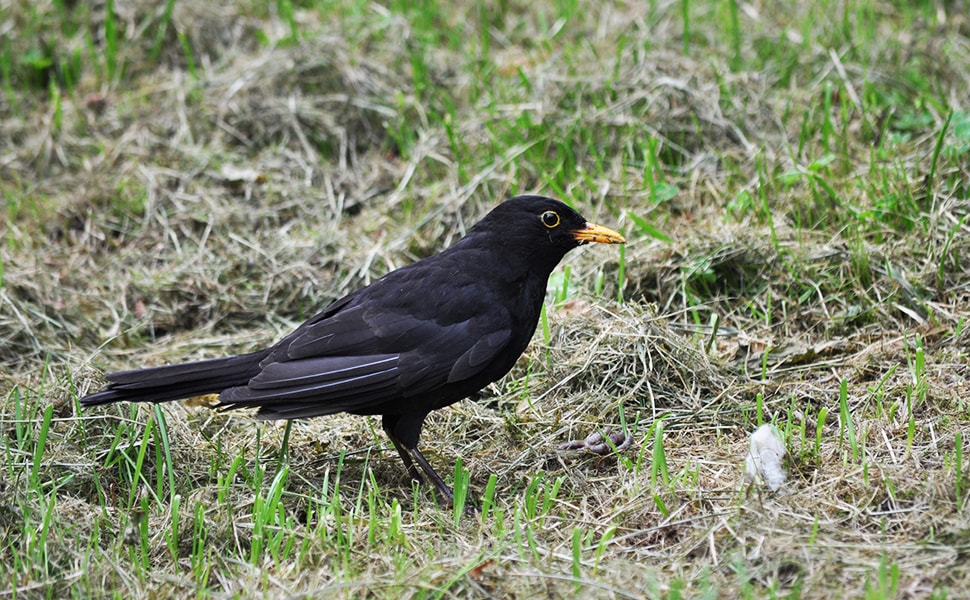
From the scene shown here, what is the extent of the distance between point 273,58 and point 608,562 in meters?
4.83

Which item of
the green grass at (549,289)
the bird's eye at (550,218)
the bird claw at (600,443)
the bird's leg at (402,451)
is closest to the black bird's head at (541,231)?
the bird's eye at (550,218)

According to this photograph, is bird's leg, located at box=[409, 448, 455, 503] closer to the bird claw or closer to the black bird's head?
the bird claw

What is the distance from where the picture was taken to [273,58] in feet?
23.7

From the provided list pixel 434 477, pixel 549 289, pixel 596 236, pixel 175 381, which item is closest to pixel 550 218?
pixel 596 236

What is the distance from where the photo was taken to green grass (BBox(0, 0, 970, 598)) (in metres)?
3.50

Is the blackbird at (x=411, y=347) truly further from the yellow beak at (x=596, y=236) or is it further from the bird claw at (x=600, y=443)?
the bird claw at (x=600, y=443)

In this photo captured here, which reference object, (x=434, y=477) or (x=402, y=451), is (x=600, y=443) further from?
(x=402, y=451)

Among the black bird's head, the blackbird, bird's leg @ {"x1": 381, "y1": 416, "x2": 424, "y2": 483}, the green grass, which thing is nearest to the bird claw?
the green grass

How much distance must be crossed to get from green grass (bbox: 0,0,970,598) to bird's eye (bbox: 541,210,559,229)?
0.61 meters

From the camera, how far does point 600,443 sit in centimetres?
Answer: 432

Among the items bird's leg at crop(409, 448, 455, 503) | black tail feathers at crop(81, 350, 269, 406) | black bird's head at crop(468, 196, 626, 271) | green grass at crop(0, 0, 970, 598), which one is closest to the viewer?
green grass at crop(0, 0, 970, 598)

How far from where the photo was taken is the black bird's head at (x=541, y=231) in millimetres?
4516

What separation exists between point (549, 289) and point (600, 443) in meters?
1.38

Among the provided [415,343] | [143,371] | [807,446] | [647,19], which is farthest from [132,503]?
[647,19]
